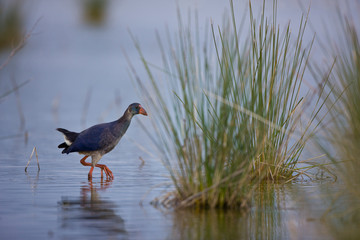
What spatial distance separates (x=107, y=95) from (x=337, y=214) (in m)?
10.4

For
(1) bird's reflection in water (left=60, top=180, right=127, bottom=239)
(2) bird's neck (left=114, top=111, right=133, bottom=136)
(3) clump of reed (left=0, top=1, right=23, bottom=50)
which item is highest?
(3) clump of reed (left=0, top=1, right=23, bottom=50)

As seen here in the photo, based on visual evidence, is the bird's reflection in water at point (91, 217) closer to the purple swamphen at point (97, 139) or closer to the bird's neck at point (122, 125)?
the purple swamphen at point (97, 139)

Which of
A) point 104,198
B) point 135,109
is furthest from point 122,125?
point 104,198

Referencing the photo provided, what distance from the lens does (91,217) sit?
173 inches

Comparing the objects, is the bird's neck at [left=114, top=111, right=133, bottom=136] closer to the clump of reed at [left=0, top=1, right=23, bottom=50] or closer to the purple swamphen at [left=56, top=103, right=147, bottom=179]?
the purple swamphen at [left=56, top=103, right=147, bottom=179]

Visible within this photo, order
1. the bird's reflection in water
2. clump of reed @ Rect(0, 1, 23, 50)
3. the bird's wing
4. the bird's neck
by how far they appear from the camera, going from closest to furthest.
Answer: the bird's reflection in water < the bird's wing < the bird's neck < clump of reed @ Rect(0, 1, 23, 50)

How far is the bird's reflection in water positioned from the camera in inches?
156

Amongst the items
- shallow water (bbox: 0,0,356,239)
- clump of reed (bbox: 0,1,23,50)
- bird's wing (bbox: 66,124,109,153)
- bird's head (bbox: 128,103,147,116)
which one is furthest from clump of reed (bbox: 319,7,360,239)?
clump of reed (bbox: 0,1,23,50)

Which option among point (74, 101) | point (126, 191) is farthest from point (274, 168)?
point (74, 101)

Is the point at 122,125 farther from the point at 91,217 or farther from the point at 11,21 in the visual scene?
the point at 11,21

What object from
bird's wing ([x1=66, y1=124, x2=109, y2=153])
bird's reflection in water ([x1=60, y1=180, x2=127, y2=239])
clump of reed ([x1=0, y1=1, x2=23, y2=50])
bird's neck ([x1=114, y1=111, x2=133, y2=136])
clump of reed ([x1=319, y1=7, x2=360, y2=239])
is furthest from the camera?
clump of reed ([x1=0, y1=1, x2=23, y2=50])

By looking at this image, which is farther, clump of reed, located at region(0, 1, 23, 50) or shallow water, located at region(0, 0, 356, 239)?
clump of reed, located at region(0, 1, 23, 50)

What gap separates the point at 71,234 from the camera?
154 inches

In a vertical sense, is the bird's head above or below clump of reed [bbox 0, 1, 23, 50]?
below
